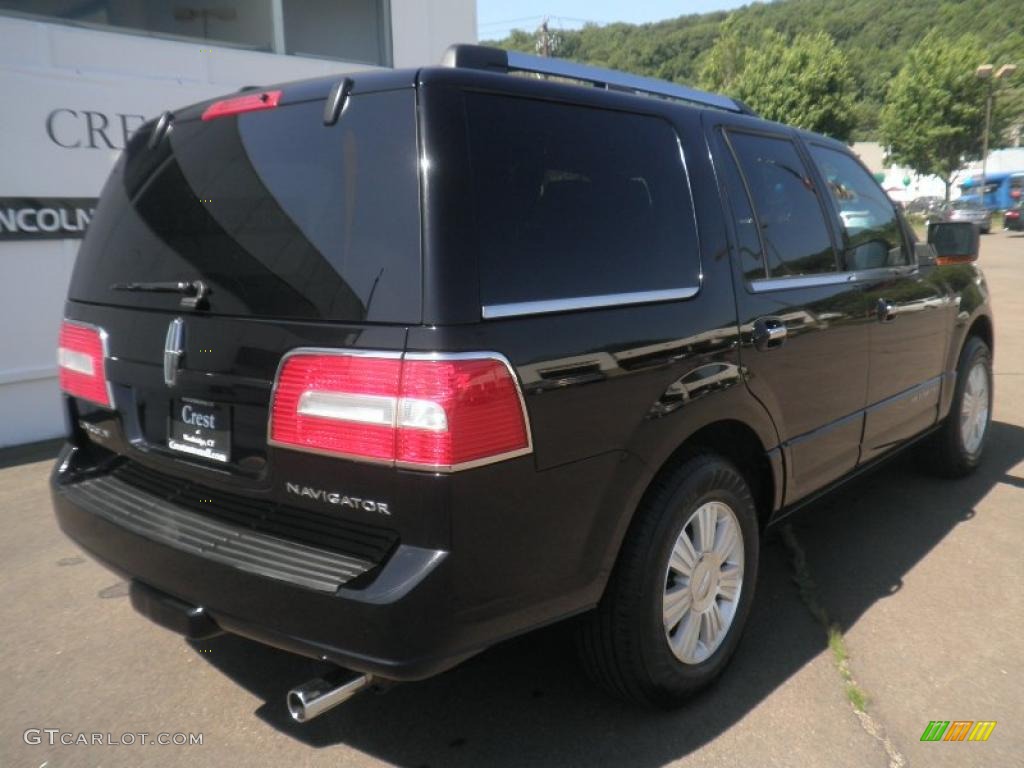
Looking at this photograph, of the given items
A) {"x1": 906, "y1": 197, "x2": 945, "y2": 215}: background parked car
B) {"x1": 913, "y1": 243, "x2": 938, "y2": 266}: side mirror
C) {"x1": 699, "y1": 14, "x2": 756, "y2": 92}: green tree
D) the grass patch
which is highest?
{"x1": 699, "y1": 14, "x2": 756, "y2": 92}: green tree

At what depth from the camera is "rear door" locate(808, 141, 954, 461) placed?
3.78 meters

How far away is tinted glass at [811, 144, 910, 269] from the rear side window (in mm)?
1338

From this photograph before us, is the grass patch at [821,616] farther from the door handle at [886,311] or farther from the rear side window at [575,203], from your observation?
the rear side window at [575,203]

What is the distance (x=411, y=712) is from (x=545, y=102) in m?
1.96

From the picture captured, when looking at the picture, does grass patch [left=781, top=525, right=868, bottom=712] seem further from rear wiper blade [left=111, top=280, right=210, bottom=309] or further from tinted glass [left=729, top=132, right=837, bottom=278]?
rear wiper blade [left=111, top=280, right=210, bottom=309]

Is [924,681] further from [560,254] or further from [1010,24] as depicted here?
[1010,24]

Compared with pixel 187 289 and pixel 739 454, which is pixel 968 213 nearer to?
pixel 739 454

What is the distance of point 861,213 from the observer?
157 inches

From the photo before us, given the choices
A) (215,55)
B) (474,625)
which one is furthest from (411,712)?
(215,55)

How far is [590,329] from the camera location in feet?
7.49

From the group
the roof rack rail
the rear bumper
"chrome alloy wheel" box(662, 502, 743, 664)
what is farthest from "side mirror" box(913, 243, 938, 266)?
the rear bumper

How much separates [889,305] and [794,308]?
38.2 inches

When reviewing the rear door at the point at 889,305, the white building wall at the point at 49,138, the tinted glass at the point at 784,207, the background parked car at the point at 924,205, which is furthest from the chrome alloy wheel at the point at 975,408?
the background parked car at the point at 924,205

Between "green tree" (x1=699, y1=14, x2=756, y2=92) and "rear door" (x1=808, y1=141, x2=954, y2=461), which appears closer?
"rear door" (x1=808, y1=141, x2=954, y2=461)
